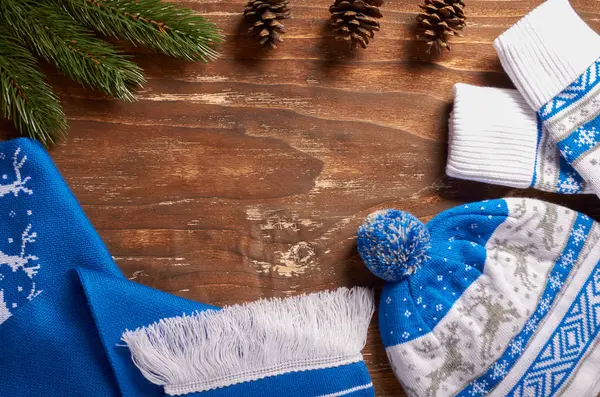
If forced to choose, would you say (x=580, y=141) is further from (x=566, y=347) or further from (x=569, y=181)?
(x=566, y=347)

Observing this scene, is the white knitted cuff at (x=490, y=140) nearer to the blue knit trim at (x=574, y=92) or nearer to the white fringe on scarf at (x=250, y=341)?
the blue knit trim at (x=574, y=92)

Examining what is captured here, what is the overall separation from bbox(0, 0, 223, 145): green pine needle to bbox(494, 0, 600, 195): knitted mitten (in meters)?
0.50

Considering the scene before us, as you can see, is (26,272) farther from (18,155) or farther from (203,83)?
(203,83)

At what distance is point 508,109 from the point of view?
0.98m

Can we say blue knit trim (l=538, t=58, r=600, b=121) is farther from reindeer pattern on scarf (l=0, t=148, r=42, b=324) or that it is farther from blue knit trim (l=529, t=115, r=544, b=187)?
reindeer pattern on scarf (l=0, t=148, r=42, b=324)

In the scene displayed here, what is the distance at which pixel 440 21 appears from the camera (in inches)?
37.6

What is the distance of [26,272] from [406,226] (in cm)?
57

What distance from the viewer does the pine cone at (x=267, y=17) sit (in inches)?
36.4

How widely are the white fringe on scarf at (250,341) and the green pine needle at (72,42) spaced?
0.36 m

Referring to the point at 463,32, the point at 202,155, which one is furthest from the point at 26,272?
the point at 463,32

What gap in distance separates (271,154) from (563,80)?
478mm

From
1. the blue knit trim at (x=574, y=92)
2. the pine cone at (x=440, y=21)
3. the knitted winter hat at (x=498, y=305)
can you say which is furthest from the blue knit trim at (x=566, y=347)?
the pine cone at (x=440, y=21)

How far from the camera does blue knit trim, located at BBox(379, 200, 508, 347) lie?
3.07 feet

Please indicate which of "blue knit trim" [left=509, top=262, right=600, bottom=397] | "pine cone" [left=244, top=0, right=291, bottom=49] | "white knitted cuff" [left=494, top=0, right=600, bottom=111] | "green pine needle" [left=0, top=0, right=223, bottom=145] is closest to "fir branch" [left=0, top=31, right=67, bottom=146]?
"green pine needle" [left=0, top=0, right=223, bottom=145]
